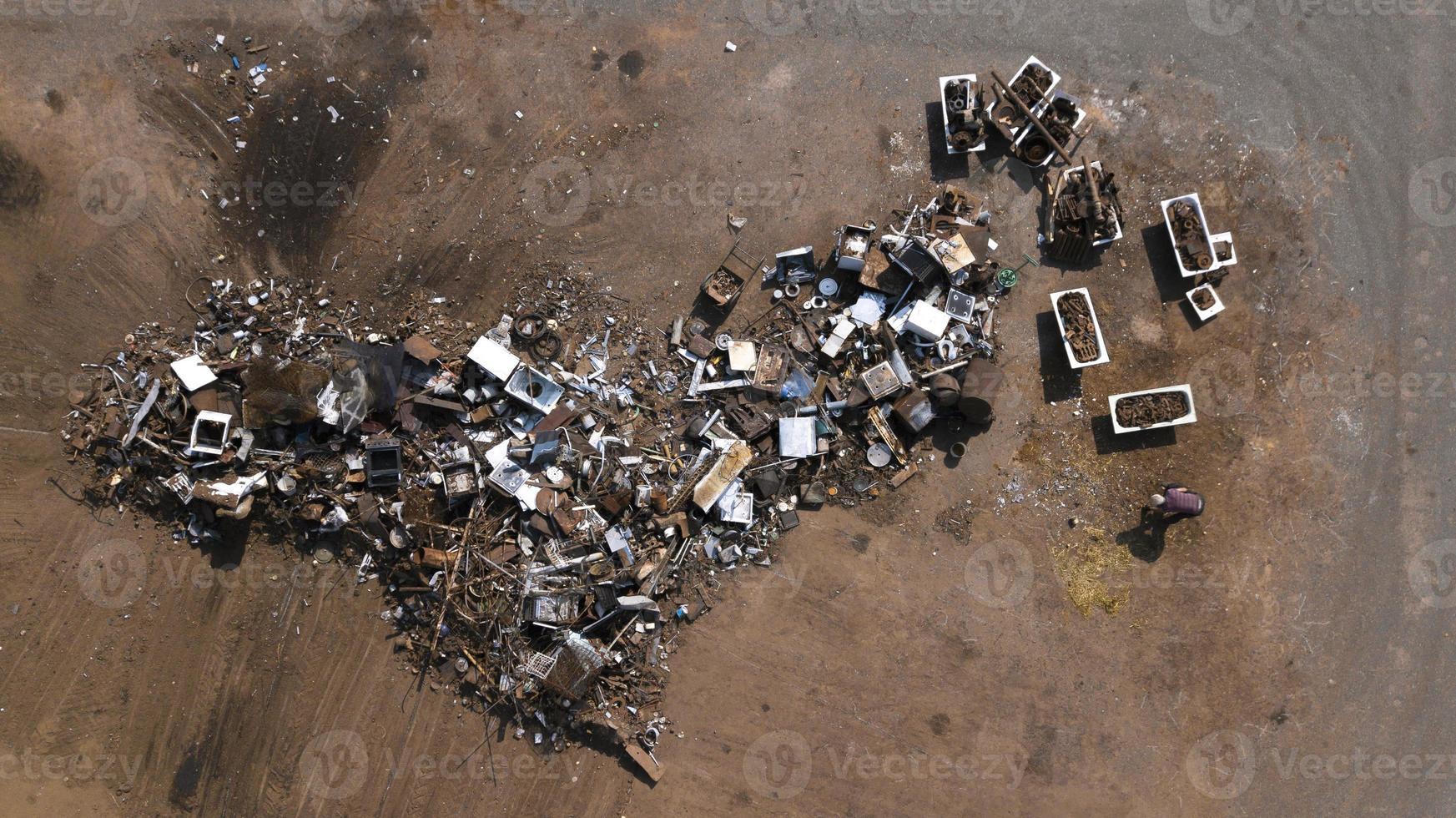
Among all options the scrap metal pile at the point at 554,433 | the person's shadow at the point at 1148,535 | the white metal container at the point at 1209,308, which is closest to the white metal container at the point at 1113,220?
the scrap metal pile at the point at 554,433

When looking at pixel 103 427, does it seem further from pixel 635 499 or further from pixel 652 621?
pixel 652 621

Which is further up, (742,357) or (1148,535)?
(742,357)

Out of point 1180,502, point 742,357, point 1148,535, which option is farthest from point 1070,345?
point 742,357

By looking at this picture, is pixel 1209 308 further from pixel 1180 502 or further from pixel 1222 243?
pixel 1180 502

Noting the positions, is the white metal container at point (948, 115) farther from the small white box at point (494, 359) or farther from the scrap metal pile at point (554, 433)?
the small white box at point (494, 359)

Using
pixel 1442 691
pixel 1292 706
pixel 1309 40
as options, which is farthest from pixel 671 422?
pixel 1442 691
